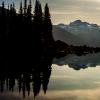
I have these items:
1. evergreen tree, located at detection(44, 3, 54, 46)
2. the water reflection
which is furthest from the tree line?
the water reflection

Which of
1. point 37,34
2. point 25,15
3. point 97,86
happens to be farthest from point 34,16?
point 97,86

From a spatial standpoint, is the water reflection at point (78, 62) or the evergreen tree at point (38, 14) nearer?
the water reflection at point (78, 62)

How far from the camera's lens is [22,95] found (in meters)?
30.3

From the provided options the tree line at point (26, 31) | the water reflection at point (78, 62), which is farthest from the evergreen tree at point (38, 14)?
the water reflection at point (78, 62)

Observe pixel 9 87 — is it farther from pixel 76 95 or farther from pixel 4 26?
pixel 4 26

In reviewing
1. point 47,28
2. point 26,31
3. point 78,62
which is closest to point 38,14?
point 47,28

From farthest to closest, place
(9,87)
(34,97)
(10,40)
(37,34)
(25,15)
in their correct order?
(25,15), (37,34), (10,40), (9,87), (34,97)

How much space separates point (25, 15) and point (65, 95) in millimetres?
114467

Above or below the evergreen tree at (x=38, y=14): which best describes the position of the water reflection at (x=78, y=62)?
below

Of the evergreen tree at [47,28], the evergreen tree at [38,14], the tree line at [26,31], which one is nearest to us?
the tree line at [26,31]

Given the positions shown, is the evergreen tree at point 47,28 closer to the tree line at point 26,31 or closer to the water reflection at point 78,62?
the tree line at point 26,31

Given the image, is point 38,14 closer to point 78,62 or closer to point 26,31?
point 26,31

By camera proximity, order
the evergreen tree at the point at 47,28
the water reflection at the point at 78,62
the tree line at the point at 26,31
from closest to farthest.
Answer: the water reflection at the point at 78,62 < the tree line at the point at 26,31 < the evergreen tree at the point at 47,28

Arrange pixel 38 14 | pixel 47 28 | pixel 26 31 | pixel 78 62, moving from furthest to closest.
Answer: pixel 47 28 < pixel 38 14 < pixel 26 31 < pixel 78 62
